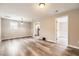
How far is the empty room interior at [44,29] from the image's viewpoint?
462 centimetres

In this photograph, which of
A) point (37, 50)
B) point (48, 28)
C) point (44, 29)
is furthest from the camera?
point (44, 29)

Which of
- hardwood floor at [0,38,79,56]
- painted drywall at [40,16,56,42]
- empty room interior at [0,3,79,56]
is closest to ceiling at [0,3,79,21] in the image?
empty room interior at [0,3,79,56]

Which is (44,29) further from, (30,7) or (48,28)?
(30,7)

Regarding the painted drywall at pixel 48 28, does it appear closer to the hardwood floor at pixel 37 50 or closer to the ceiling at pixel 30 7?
the hardwood floor at pixel 37 50

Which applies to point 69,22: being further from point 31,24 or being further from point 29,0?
point 31,24

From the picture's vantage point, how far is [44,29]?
8695mm

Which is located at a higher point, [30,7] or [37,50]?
[30,7]

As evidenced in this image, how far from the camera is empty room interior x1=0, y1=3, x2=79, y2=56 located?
4.62 metres

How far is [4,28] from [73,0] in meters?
5.59

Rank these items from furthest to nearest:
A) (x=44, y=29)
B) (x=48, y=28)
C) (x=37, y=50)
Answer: (x=44, y=29), (x=48, y=28), (x=37, y=50)

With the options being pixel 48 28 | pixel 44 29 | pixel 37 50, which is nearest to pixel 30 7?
pixel 37 50

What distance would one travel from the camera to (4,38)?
682 cm

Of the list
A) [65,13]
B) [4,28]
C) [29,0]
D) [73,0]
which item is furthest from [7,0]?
[4,28]

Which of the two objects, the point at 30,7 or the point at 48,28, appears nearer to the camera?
the point at 30,7
